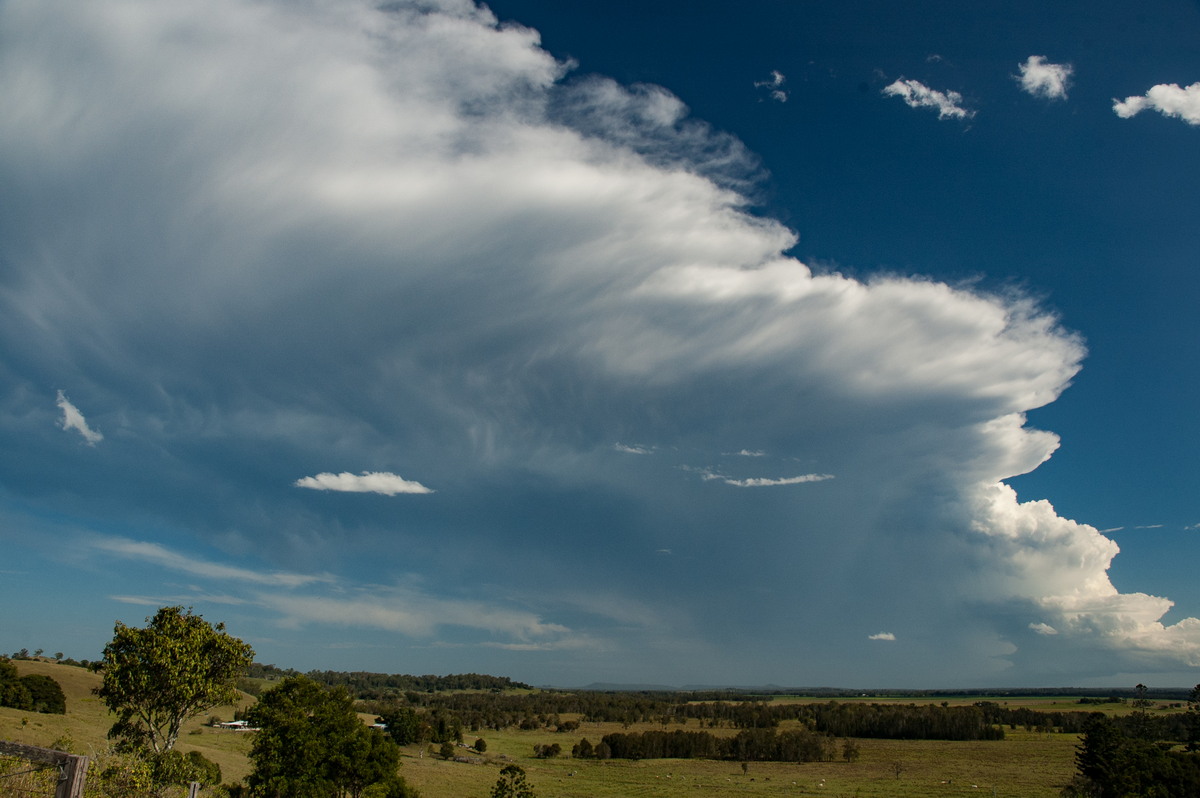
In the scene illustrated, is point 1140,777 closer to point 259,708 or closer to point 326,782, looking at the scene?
point 326,782

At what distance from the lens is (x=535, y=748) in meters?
157

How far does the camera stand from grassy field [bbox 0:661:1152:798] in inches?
3265

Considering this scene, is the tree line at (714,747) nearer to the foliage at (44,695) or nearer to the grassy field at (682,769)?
the grassy field at (682,769)

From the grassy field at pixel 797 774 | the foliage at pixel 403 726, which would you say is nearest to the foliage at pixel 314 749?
the grassy field at pixel 797 774

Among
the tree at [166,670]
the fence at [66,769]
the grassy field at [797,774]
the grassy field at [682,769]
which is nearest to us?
the fence at [66,769]

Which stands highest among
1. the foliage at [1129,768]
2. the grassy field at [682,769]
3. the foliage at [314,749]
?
the foliage at [314,749]

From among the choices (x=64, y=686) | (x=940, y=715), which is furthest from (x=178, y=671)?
(x=940, y=715)

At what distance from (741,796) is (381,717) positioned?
95.9 meters

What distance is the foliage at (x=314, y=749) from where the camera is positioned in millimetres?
47062

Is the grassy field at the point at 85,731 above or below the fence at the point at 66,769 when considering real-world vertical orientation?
below

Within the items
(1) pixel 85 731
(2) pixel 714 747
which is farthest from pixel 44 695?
(2) pixel 714 747

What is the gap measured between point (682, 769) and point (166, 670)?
122734mm

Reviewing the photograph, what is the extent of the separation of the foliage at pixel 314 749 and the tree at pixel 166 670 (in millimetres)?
8097

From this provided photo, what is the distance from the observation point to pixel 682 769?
452 ft
